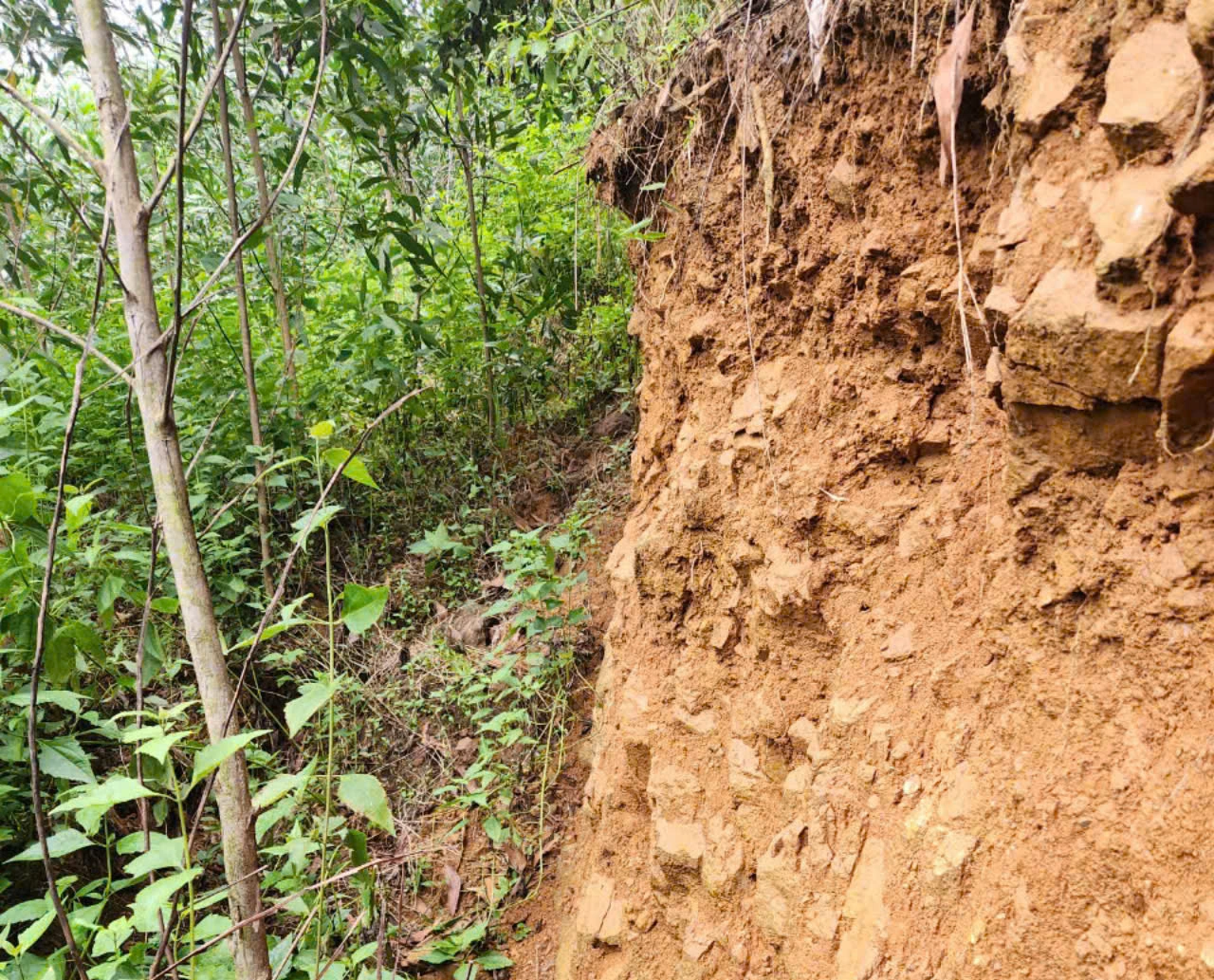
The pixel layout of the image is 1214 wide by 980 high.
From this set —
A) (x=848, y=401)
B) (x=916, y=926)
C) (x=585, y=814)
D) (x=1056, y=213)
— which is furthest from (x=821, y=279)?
(x=585, y=814)

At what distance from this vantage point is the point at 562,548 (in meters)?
3.96

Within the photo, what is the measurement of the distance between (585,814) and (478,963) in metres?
0.63

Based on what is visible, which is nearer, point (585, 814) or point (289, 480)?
point (585, 814)

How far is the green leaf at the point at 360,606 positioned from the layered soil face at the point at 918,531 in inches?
43.8

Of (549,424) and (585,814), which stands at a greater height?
(549,424)

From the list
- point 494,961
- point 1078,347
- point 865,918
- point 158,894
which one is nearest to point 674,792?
point 865,918

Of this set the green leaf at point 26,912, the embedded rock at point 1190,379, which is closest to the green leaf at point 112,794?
the green leaf at point 26,912

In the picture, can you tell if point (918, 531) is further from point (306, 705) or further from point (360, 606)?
point (306, 705)

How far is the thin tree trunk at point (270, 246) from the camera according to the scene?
4.45 metres

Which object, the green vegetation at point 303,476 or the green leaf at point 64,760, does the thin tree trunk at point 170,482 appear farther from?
the green leaf at point 64,760

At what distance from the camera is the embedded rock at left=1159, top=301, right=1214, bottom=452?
125 cm

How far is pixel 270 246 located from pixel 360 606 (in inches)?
161

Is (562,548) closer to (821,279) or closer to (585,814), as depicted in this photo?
(585,814)

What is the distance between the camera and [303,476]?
494 centimetres
